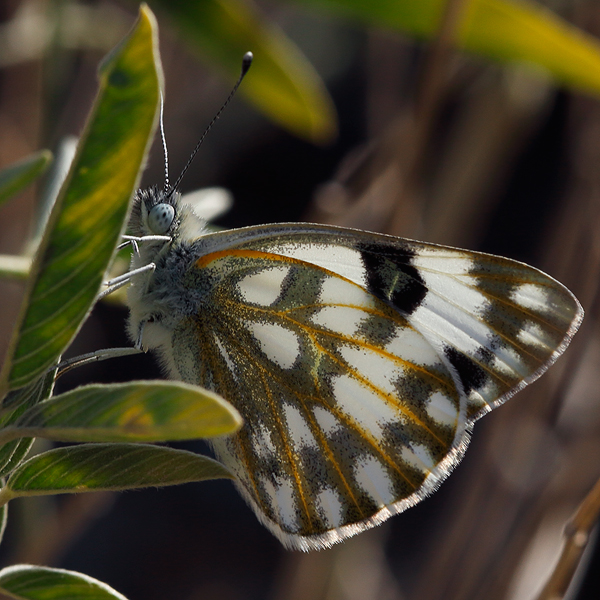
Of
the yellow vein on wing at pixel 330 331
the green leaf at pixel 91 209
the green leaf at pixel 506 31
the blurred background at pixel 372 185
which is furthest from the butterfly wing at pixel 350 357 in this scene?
the green leaf at pixel 506 31

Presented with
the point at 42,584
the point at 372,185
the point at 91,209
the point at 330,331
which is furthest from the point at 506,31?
the point at 42,584

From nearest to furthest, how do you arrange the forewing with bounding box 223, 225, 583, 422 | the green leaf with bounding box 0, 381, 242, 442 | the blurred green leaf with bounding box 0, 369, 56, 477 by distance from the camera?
1. the green leaf with bounding box 0, 381, 242, 442
2. the blurred green leaf with bounding box 0, 369, 56, 477
3. the forewing with bounding box 223, 225, 583, 422

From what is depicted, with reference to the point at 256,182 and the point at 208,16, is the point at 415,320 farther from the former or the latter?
the point at 256,182

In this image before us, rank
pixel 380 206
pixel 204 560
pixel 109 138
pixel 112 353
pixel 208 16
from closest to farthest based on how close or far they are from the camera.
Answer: pixel 109 138 < pixel 112 353 < pixel 208 16 < pixel 380 206 < pixel 204 560

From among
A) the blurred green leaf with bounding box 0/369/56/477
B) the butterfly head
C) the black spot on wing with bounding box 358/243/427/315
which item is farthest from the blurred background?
the blurred green leaf with bounding box 0/369/56/477

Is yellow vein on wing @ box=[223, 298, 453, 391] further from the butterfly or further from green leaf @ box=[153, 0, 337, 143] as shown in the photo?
green leaf @ box=[153, 0, 337, 143]

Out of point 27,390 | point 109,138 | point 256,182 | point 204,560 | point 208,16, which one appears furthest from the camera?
point 256,182

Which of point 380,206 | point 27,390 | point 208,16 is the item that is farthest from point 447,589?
point 208,16

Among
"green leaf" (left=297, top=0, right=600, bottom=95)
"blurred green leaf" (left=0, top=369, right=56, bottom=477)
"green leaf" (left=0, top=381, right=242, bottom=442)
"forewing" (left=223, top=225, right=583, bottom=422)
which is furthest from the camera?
"green leaf" (left=297, top=0, right=600, bottom=95)
